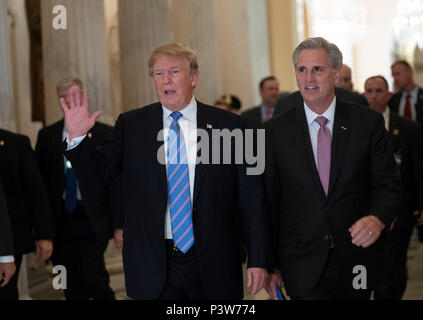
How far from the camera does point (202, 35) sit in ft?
31.3

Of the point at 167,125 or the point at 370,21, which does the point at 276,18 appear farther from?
the point at 167,125

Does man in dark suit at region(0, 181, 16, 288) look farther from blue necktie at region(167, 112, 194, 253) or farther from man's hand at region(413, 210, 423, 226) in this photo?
man's hand at region(413, 210, 423, 226)

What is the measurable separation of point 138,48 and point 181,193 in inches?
179

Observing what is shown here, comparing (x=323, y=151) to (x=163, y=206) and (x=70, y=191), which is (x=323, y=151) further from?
(x=70, y=191)

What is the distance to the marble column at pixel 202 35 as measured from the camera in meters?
9.33

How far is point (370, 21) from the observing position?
2853 cm

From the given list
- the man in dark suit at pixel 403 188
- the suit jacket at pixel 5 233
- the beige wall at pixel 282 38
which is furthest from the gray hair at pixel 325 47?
the beige wall at pixel 282 38

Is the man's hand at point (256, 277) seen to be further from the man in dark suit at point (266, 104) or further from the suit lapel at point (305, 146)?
the man in dark suit at point (266, 104)

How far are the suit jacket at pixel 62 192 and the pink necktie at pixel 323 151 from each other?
2.75 meters

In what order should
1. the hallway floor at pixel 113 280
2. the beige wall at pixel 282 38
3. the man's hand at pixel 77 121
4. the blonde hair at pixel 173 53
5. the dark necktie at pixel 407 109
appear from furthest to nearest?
the beige wall at pixel 282 38 → the dark necktie at pixel 407 109 → the hallway floor at pixel 113 280 → the blonde hair at pixel 173 53 → the man's hand at pixel 77 121

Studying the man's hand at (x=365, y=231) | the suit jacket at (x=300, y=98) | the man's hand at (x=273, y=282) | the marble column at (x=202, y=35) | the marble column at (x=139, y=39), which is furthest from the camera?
the marble column at (x=202, y=35)

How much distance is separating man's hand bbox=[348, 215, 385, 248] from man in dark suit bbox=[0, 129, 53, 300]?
3.11 meters

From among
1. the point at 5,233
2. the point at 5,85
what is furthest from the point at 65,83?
the point at 5,233
